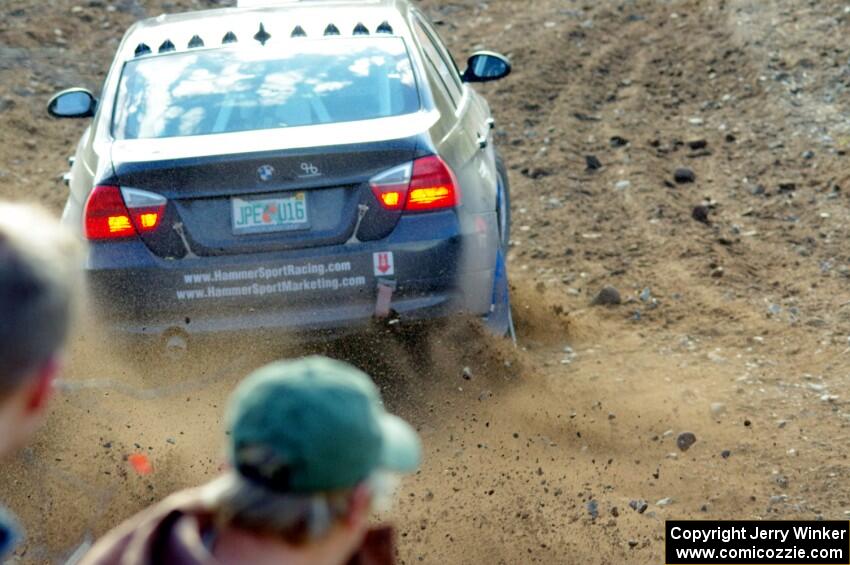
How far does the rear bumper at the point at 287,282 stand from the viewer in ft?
20.1

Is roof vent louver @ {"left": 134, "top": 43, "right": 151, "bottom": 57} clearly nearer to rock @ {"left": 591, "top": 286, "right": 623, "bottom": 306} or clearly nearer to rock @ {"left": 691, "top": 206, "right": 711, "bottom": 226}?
rock @ {"left": 591, "top": 286, "right": 623, "bottom": 306}

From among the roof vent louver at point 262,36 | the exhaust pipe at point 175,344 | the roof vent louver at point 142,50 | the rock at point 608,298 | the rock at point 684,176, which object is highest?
the roof vent louver at point 262,36

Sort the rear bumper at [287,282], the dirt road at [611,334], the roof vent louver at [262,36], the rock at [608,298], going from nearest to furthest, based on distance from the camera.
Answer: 1. the dirt road at [611,334]
2. the rear bumper at [287,282]
3. the roof vent louver at [262,36]
4. the rock at [608,298]

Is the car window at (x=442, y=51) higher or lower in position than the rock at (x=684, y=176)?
higher

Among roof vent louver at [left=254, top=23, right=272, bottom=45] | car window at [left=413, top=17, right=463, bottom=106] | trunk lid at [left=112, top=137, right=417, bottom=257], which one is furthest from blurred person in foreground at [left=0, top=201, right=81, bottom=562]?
car window at [left=413, top=17, right=463, bottom=106]

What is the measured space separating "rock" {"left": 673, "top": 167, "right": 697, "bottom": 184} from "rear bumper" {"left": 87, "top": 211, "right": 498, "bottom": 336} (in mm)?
4706

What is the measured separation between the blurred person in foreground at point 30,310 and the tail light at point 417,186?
4180 millimetres

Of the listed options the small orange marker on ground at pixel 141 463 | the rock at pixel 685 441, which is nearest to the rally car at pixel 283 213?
the small orange marker on ground at pixel 141 463

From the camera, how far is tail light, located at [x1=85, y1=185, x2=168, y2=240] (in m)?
6.08

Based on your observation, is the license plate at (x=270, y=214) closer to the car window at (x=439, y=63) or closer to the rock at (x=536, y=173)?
the car window at (x=439, y=63)

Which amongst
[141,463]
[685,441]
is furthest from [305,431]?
[685,441]

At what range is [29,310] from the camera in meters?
1.75

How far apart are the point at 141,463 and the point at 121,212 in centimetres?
110

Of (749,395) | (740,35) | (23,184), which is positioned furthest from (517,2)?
(749,395)
